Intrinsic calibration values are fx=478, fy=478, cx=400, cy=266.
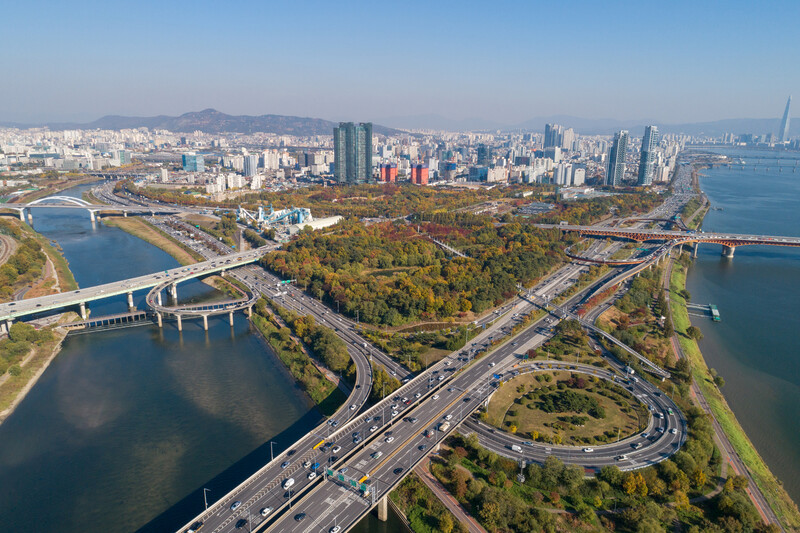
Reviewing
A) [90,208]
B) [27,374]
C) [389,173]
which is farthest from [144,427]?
[389,173]

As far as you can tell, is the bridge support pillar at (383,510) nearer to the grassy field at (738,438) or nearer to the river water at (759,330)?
the grassy field at (738,438)

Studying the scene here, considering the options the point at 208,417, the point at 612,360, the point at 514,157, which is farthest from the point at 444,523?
the point at 514,157

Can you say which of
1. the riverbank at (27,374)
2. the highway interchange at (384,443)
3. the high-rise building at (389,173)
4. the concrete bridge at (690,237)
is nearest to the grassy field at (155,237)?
the highway interchange at (384,443)

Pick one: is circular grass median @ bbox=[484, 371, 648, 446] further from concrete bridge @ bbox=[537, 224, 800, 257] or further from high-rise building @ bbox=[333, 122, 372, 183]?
high-rise building @ bbox=[333, 122, 372, 183]

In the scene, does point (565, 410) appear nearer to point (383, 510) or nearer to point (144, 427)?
point (383, 510)

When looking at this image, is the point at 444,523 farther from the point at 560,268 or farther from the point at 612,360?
the point at 560,268
